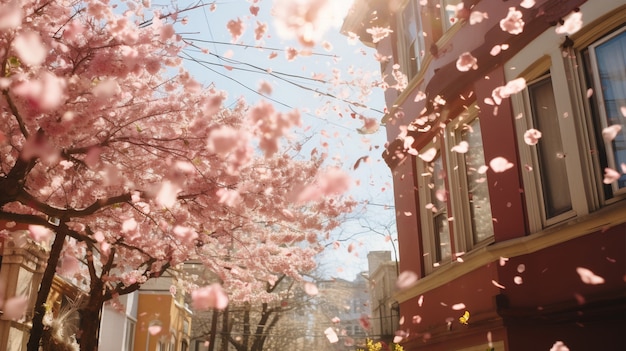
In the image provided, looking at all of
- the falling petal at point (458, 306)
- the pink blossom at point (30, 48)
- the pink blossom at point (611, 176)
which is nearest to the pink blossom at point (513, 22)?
the pink blossom at point (611, 176)

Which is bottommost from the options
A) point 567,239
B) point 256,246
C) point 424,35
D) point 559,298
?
point 559,298

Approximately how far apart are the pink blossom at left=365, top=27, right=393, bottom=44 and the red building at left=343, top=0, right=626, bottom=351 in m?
1.94

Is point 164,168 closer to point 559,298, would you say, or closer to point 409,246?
point 409,246

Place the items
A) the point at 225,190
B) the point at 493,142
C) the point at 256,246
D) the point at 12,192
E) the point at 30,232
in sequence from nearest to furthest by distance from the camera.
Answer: the point at 12,192 < the point at 493,142 < the point at 225,190 < the point at 30,232 < the point at 256,246

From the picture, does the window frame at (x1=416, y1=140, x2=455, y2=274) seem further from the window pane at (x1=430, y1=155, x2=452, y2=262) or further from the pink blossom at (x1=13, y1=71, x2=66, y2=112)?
the pink blossom at (x1=13, y1=71, x2=66, y2=112)

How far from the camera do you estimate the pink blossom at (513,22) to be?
6602mm

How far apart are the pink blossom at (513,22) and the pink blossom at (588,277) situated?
285cm

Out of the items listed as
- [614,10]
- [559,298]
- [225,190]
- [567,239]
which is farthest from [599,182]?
[225,190]

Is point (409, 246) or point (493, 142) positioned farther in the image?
point (409, 246)

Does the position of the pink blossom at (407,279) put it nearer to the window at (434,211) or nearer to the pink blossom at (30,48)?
the window at (434,211)

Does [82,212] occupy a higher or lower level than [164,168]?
lower

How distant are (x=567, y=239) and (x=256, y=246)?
11527 mm

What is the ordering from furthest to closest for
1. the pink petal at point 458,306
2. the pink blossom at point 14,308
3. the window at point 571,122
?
the pink blossom at point 14,308 → the pink petal at point 458,306 → the window at point 571,122

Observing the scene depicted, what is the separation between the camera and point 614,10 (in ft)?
17.4
